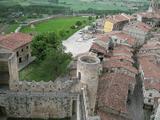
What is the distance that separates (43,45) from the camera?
44.5 metres

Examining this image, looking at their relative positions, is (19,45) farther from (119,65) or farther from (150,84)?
(150,84)

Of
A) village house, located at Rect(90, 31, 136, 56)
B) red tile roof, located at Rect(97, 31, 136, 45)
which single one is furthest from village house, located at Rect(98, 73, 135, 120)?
red tile roof, located at Rect(97, 31, 136, 45)

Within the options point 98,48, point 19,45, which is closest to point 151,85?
point 98,48

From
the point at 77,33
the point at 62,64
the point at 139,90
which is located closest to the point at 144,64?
the point at 139,90

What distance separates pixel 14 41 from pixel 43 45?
→ 15.0 ft

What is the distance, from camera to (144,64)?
4281 cm

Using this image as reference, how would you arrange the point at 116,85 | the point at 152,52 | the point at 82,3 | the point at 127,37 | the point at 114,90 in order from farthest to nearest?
the point at 82,3, the point at 127,37, the point at 152,52, the point at 116,85, the point at 114,90

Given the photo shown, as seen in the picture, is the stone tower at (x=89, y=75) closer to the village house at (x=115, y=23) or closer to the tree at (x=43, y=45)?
the tree at (x=43, y=45)

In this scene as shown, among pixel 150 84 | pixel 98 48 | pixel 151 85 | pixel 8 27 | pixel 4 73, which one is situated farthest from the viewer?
pixel 8 27

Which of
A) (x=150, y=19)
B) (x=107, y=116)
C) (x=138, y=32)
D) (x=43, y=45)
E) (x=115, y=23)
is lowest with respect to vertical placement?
(x=107, y=116)

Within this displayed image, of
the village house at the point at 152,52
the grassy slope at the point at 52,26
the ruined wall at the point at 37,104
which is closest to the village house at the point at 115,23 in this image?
the grassy slope at the point at 52,26

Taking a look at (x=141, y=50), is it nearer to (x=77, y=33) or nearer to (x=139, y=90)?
(x=139, y=90)

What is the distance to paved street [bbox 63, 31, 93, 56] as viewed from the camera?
50531 mm

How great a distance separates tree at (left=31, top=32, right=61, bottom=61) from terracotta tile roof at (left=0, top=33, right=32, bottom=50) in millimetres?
1614
